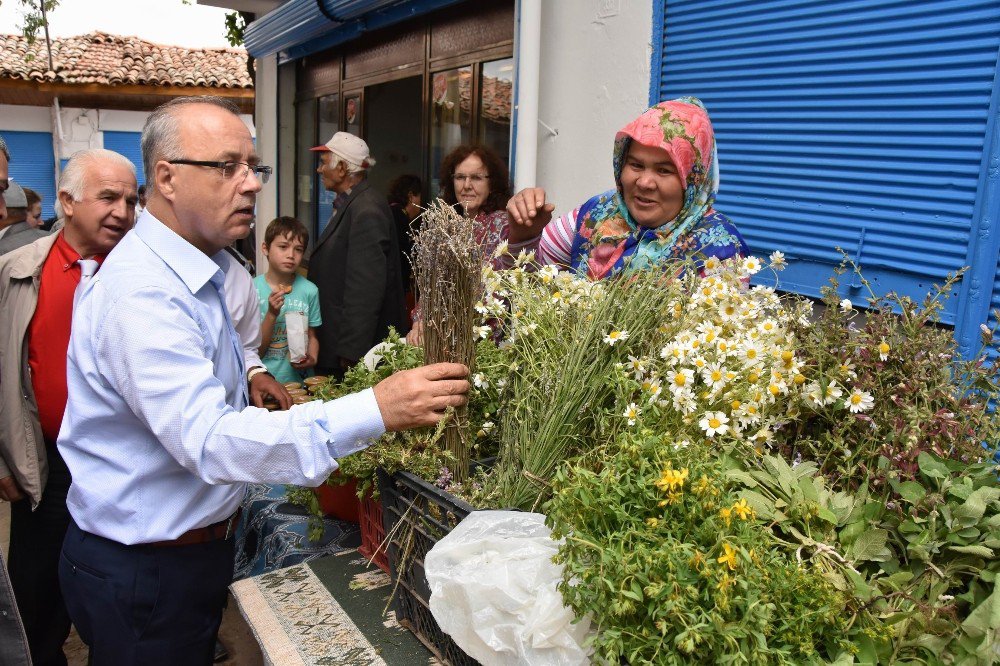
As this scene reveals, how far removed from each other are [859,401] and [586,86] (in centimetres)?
290

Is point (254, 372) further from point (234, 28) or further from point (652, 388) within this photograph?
point (234, 28)

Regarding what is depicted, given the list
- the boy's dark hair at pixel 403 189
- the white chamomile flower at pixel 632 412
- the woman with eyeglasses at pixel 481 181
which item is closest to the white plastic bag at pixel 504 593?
the white chamomile flower at pixel 632 412

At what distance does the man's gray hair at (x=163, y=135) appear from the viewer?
5.48 ft

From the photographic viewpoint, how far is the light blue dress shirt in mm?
1449

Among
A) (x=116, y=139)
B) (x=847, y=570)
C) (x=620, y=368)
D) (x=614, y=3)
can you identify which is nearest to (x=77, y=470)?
(x=620, y=368)

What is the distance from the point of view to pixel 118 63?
58.3 feet

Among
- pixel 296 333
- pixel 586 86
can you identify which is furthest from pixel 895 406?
pixel 296 333

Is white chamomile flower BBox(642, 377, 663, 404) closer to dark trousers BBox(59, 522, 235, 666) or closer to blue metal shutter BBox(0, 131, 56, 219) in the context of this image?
dark trousers BBox(59, 522, 235, 666)

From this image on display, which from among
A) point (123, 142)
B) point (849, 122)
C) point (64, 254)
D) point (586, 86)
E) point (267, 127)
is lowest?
point (64, 254)

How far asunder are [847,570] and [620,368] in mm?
504

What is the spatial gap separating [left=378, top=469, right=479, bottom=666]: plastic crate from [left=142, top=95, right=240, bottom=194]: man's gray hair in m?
0.85

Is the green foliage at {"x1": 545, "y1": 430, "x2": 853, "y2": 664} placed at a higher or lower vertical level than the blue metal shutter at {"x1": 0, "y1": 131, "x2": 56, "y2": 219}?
lower

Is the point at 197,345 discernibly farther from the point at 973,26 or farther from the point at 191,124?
the point at 973,26

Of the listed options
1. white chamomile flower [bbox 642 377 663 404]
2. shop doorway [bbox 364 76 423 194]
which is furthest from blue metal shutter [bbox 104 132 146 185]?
white chamomile flower [bbox 642 377 663 404]
